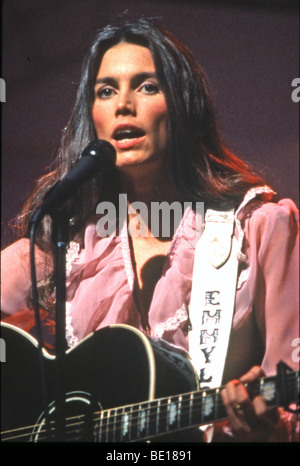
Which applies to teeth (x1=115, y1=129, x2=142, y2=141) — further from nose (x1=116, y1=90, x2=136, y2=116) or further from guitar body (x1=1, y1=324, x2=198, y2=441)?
guitar body (x1=1, y1=324, x2=198, y2=441)

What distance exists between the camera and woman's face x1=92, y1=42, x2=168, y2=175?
5.63 feet

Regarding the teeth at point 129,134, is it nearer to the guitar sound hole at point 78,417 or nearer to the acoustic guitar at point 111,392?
the acoustic guitar at point 111,392

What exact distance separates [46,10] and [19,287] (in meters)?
0.80

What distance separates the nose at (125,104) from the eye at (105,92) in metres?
0.04

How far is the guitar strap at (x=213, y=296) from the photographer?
5.21 feet

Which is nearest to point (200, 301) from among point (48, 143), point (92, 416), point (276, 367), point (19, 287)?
point (276, 367)

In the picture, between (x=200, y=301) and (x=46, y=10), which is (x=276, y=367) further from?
(x=46, y=10)

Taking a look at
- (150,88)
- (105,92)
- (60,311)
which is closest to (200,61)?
(150,88)

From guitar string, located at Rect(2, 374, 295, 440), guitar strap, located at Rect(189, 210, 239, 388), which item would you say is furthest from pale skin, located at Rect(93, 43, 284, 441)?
guitar string, located at Rect(2, 374, 295, 440)

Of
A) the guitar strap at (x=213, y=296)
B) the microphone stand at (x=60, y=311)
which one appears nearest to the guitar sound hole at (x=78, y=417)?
the microphone stand at (x=60, y=311)

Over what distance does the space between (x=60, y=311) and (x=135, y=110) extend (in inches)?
23.3

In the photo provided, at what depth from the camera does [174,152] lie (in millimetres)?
1732

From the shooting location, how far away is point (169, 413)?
151 cm
